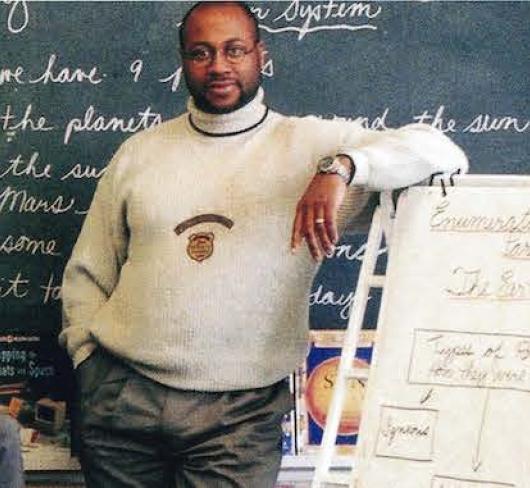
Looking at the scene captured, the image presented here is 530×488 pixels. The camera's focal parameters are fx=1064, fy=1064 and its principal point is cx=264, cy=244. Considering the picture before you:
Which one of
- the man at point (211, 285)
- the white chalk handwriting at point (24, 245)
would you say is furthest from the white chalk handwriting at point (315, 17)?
the white chalk handwriting at point (24, 245)

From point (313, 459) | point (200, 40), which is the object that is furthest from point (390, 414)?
point (200, 40)

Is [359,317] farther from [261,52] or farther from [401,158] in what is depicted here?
[261,52]

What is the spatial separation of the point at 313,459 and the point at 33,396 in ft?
2.00

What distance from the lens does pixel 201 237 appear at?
1.91m

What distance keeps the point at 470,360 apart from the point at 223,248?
485mm

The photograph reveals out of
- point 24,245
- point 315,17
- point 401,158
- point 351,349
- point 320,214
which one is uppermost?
point 315,17

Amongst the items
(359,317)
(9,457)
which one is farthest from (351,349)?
(9,457)

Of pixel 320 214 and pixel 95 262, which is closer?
pixel 320 214

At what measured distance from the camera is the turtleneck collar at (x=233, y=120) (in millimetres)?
1979

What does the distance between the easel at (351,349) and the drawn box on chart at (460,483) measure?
15cm

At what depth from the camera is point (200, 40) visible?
77.1 inches

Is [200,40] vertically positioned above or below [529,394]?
above

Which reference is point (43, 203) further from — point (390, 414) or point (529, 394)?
point (529, 394)

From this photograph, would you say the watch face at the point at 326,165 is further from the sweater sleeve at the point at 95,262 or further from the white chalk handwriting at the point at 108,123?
the white chalk handwriting at the point at 108,123
